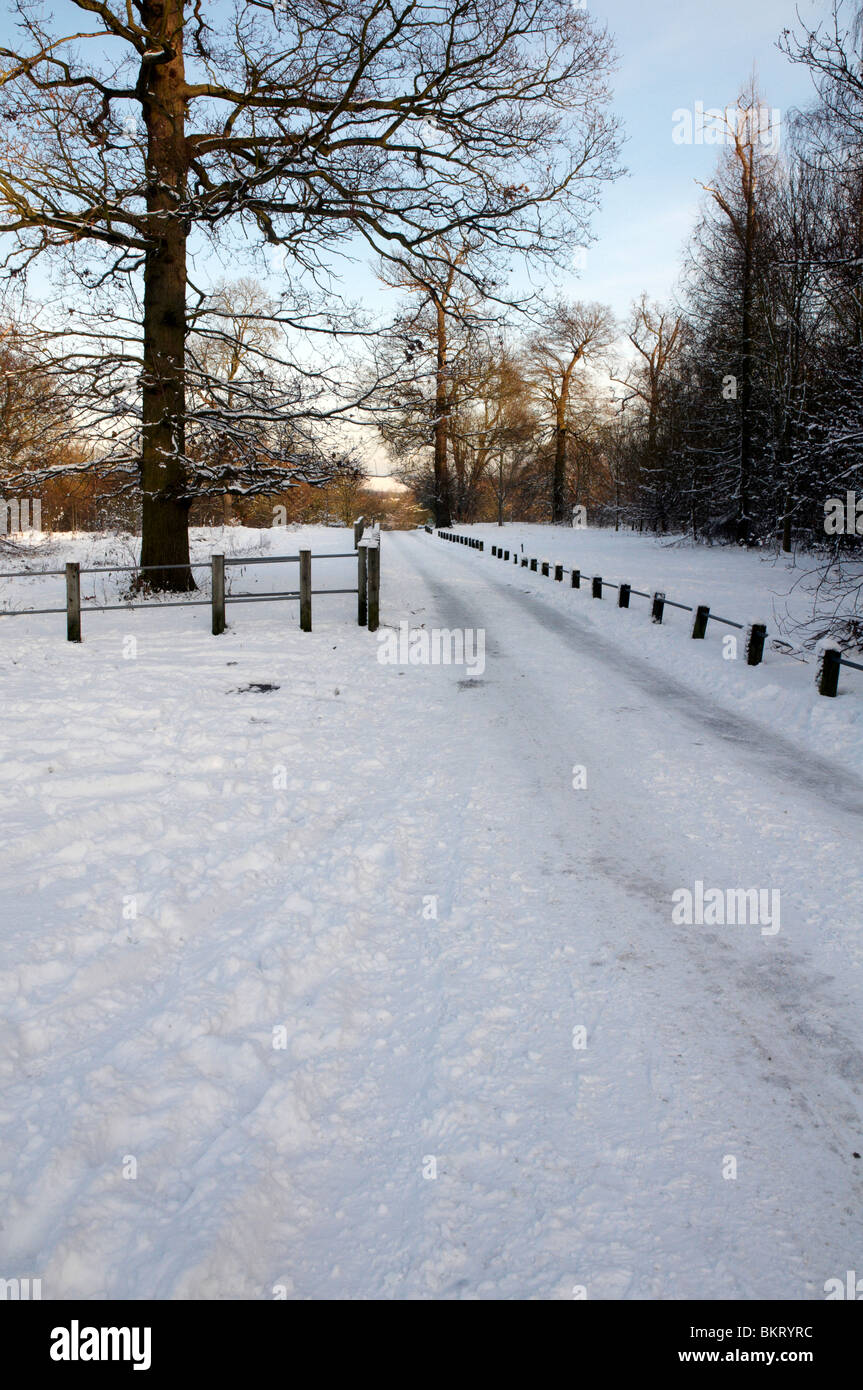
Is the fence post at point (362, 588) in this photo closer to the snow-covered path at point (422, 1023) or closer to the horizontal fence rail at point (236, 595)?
the horizontal fence rail at point (236, 595)

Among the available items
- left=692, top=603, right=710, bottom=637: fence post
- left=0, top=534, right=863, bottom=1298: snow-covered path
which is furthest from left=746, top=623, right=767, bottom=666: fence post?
left=0, top=534, right=863, bottom=1298: snow-covered path

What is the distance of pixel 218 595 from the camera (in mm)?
11094

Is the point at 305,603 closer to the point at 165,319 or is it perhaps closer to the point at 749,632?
the point at 165,319

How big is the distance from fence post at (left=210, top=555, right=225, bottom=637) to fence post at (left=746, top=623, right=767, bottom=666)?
7480 millimetres

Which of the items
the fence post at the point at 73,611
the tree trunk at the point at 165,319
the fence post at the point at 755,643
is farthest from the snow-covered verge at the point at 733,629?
the fence post at the point at 73,611

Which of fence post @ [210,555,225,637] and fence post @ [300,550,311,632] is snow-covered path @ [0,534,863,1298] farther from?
fence post @ [300,550,311,632]

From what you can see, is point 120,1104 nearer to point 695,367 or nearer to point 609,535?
point 695,367

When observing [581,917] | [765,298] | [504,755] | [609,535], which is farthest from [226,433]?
[609,535]

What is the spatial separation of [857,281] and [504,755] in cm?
966

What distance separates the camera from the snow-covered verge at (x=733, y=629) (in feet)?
26.9

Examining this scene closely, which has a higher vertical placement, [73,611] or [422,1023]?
[73,611]

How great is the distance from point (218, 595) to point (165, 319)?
604 centimetres

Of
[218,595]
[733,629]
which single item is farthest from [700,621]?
A: [218,595]

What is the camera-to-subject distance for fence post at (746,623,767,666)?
10352 millimetres
